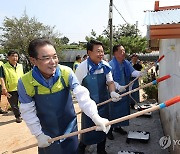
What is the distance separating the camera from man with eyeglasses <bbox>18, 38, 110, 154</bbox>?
2.25 meters

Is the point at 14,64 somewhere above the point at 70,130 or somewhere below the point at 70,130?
above

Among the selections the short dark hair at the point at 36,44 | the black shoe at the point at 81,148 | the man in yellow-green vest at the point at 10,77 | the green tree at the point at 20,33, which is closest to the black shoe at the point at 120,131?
the black shoe at the point at 81,148

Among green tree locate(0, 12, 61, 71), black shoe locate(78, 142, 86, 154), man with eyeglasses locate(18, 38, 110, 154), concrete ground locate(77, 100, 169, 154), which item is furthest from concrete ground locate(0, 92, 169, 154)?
green tree locate(0, 12, 61, 71)

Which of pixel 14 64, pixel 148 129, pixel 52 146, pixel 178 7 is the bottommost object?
pixel 148 129

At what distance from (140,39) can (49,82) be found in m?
30.3

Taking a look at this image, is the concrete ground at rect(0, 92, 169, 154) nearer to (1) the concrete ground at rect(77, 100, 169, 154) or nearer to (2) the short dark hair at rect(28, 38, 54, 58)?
(1) the concrete ground at rect(77, 100, 169, 154)

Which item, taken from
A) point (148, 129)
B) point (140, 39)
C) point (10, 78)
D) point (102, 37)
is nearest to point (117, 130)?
point (148, 129)

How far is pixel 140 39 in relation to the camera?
31438 mm

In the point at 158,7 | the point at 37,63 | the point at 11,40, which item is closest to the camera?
the point at 37,63

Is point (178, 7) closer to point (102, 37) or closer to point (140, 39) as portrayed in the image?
point (102, 37)

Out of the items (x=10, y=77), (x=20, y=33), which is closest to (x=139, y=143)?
(x=10, y=77)

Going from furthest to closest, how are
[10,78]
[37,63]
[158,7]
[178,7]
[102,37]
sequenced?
[102,37], [10,78], [158,7], [178,7], [37,63]

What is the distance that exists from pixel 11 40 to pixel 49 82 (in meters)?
20.8

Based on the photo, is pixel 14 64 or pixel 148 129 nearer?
pixel 148 129
